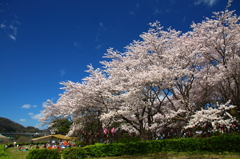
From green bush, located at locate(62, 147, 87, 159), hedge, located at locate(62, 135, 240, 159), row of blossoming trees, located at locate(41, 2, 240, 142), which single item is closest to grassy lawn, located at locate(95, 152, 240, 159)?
hedge, located at locate(62, 135, 240, 159)

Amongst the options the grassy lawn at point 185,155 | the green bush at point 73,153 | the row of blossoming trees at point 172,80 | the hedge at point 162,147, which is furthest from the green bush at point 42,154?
the grassy lawn at point 185,155

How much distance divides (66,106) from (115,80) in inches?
221

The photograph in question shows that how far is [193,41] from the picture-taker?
13.5 meters

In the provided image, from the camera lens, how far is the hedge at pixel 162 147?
10.7m

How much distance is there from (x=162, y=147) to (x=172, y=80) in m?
5.04

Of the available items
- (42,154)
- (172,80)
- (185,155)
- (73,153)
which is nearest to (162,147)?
(185,155)

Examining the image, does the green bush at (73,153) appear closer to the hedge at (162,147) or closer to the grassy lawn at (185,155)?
the hedge at (162,147)

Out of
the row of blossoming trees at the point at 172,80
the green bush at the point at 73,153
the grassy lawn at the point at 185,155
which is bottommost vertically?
the grassy lawn at the point at 185,155

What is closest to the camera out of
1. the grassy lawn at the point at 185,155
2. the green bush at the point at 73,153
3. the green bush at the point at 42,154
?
the grassy lawn at the point at 185,155

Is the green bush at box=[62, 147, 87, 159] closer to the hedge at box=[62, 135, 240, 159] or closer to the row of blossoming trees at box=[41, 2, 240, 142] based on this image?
the hedge at box=[62, 135, 240, 159]

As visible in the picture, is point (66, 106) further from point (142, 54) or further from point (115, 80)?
point (142, 54)

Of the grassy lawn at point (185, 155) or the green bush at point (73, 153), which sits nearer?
the grassy lawn at point (185, 155)

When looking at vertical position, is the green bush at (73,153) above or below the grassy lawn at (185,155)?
above

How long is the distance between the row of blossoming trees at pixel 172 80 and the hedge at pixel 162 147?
0.99 m
